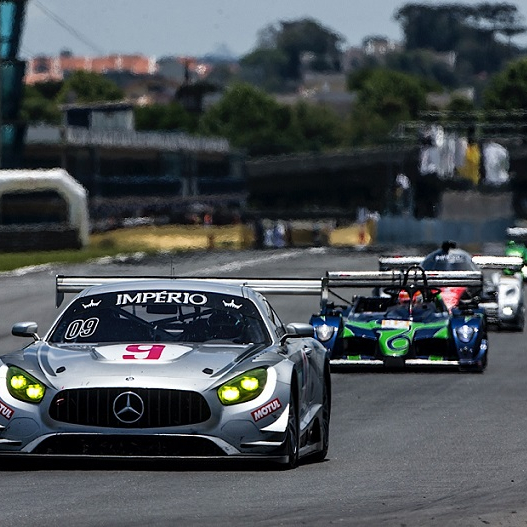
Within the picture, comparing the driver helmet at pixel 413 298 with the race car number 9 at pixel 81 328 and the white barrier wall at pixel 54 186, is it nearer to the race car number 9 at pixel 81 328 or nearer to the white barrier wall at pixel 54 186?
the race car number 9 at pixel 81 328

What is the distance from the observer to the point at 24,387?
916 cm

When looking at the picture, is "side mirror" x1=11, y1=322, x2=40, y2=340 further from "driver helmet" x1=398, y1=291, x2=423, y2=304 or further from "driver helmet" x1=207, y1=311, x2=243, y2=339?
"driver helmet" x1=398, y1=291, x2=423, y2=304

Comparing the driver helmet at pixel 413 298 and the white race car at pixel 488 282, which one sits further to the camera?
the white race car at pixel 488 282

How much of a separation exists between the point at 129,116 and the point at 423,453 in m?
119

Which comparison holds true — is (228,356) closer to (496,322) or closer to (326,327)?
(326,327)

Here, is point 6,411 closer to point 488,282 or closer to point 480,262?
point 480,262

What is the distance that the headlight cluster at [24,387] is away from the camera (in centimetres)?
909

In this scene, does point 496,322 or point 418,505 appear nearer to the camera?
point 418,505

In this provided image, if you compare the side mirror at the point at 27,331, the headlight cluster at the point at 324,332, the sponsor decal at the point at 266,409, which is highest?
the side mirror at the point at 27,331

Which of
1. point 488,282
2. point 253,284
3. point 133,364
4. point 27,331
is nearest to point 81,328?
point 27,331

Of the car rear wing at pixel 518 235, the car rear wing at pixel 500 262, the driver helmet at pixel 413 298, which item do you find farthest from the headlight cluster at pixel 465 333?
the car rear wing at pixel 518 235

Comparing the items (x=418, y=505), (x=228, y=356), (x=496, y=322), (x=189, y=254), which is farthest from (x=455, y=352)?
(x=189, y=254)

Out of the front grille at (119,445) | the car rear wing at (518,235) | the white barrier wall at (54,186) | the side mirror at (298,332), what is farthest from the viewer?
the white barrier wall at (54,186)

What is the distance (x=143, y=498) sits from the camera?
7945 mm
